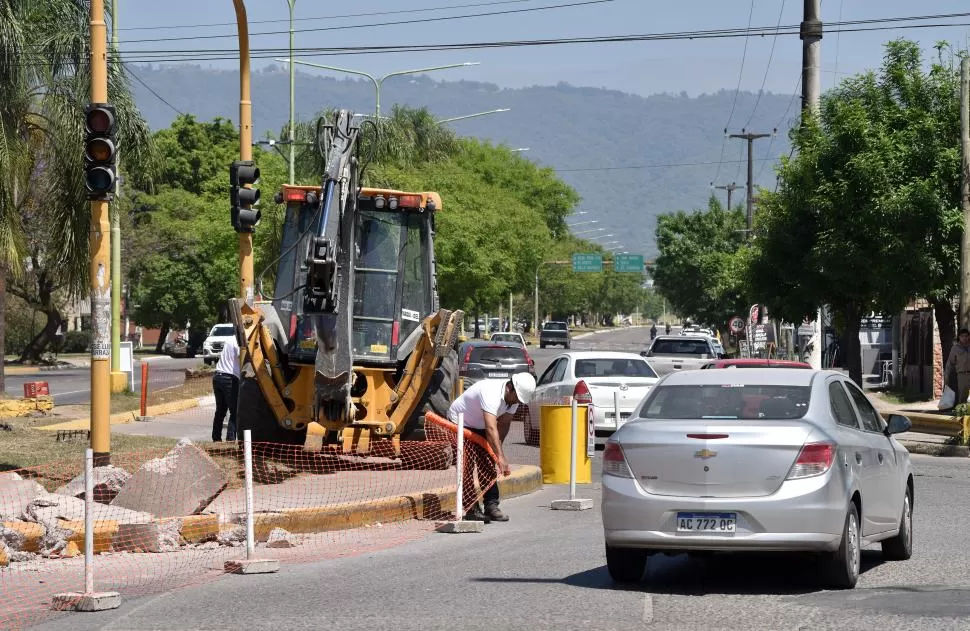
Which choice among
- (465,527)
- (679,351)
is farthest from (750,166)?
(465,527)

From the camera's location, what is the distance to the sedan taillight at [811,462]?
9.47 metres

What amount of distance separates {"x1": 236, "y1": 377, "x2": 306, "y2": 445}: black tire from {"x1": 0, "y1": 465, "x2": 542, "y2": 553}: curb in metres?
2.97

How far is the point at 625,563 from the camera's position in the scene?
10.0m

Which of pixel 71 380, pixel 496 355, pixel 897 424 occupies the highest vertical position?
pixel 897 424

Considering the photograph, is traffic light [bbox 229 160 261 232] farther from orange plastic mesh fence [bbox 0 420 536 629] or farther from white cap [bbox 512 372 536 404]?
white cap [bbox 512 372 536 404]

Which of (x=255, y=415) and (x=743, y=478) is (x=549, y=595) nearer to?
(x=743, y=478)

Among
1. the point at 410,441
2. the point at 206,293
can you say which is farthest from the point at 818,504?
the point at 206,293

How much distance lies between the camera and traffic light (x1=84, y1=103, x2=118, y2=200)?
47.3 feet

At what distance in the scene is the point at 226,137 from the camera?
87.9 metres

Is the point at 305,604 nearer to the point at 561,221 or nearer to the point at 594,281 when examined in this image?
the point at 561,221

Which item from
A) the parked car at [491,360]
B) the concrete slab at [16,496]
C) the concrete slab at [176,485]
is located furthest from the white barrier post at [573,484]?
the parked car at [491,360]

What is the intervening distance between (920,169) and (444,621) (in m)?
24.7

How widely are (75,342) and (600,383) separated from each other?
54.0 metres

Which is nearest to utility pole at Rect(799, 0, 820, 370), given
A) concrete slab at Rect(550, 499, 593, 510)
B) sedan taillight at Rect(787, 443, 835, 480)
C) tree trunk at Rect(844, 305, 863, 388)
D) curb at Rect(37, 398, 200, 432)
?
tree trunk at Rect(844, 305, 863, 388)
